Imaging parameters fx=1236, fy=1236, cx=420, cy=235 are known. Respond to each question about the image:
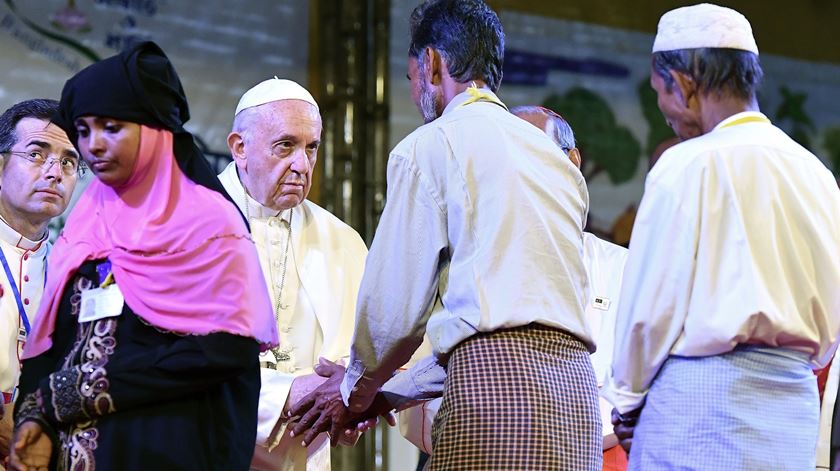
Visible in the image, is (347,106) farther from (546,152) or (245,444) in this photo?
(245,444)

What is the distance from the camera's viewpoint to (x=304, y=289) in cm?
454

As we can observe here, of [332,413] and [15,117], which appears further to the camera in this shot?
[15,117]

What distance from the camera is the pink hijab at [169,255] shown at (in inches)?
109

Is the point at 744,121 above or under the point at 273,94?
above

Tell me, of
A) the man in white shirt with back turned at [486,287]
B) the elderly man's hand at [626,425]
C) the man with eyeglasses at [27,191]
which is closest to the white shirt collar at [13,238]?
the man with eyeglasses at [27,191]

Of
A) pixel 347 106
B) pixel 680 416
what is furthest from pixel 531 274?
pixel 347 106

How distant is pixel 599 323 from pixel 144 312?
212 cm

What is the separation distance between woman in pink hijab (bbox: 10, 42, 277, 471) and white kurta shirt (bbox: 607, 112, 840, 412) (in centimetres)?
91

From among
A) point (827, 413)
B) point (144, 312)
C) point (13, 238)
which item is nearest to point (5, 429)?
point (13, 238)

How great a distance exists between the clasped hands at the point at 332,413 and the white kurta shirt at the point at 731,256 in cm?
101

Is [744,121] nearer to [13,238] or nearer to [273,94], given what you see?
[273,94]

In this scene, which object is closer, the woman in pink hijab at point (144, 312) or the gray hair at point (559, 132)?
the woman in pink hijab at point (144, 312)

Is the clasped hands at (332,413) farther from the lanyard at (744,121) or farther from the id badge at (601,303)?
the lanyard at (744,121)

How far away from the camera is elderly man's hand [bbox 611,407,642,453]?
3.10 metres
